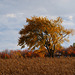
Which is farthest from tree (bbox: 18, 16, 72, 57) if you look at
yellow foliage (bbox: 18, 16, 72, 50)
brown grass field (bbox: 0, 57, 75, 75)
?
brown grass field (bbox: 0, 57, 75, 75)

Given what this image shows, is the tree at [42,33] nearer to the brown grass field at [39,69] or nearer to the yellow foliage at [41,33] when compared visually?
the yellow foliage at [41,33]

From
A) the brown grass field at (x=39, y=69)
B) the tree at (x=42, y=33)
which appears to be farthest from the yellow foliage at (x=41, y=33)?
the brown grass field at (x=39, y=69)

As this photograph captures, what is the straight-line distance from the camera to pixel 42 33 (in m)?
27.8

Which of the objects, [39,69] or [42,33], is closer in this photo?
[39,69]

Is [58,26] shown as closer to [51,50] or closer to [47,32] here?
[47,32]

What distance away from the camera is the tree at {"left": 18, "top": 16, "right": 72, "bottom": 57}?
26.4 meters

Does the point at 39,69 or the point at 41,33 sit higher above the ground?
the point at 41,33

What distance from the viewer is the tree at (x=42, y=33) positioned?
26.4 meters

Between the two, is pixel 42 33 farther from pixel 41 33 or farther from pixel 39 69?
pixel 39 69

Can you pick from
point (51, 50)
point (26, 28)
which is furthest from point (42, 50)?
point (26, 28)

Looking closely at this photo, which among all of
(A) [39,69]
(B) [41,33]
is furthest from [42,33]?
(A) [39,69]

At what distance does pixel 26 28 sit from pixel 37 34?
2.65m

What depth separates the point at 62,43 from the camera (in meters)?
28.7

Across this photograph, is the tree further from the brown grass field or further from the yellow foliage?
the brown grass field
